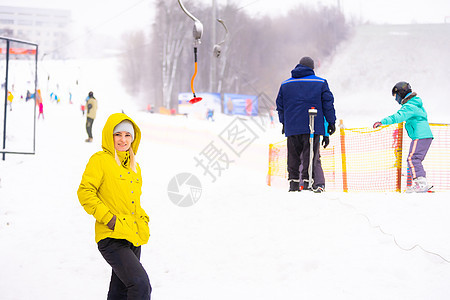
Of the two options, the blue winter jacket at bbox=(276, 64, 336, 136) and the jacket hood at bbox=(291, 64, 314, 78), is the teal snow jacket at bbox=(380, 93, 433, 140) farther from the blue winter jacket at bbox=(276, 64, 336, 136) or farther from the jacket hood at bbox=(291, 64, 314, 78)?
the jacket hood at bbox=(291, 64, 314, 78)

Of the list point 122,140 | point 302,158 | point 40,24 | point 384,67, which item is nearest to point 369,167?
point 302,158

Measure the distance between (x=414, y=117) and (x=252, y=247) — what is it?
3169 millimetres

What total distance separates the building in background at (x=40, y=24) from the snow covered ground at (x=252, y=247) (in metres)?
103

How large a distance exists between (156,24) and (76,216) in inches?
1483

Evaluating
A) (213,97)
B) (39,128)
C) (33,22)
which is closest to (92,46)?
(33,22)

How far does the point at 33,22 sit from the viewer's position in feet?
351

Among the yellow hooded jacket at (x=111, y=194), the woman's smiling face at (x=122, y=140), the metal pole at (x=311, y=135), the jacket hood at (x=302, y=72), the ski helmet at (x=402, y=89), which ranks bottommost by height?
the yellow hooded jacket at (x=111, y=194)

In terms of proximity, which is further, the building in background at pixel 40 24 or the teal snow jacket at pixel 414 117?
the building in background at pixel 40 24

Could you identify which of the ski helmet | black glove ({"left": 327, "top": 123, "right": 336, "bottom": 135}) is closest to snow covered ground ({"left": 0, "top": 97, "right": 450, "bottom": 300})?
black glove ({"left": 327, "top": 123, "right": 336, "bottom": 135})

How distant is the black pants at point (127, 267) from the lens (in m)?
3.04

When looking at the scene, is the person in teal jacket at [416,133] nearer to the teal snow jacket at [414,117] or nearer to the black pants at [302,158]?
the teal snow jacket at [414,117]

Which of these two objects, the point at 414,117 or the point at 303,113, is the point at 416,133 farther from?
the point at 303,113

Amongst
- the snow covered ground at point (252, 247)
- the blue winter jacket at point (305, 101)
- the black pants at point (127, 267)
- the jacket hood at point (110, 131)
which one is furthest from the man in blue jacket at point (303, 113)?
the black pants at point (127, 267)

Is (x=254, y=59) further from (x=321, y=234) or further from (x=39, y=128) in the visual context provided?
(x=321, y=234)
